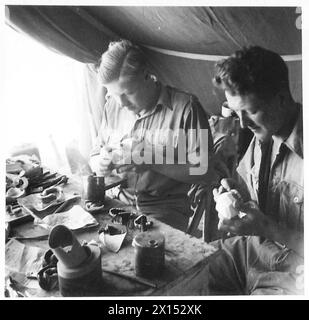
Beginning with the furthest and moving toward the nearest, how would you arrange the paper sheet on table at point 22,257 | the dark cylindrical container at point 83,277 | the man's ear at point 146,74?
the man's ear at point 146,74 < the paper sheet on table at point 22,257 < the dark cylindrical container at point 83,277

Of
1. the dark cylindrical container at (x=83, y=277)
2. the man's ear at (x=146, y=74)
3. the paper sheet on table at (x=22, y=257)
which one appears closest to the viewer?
the dark cylindrical container at (x=83, y=277)

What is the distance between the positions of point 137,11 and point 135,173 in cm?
70

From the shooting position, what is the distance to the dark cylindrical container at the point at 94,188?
1.96 meters

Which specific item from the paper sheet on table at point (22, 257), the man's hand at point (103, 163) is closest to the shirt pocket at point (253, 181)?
the man's hand at point (103, 163)

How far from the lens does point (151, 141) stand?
1.98 meters

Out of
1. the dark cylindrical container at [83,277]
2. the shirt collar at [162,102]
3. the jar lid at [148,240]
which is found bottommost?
the dark cylindrical container at [83,277]

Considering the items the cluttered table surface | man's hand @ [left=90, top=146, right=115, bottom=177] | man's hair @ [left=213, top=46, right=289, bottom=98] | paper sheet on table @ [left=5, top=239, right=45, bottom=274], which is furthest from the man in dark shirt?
paper sheet on table @ [left=5, top=239, right=45, bottom=274]

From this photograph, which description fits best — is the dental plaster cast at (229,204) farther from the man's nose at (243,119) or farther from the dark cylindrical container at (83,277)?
the dark cylindrical container at (83,277)

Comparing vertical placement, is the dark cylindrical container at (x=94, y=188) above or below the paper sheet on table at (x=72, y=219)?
above

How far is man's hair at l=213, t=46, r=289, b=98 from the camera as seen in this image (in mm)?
1903

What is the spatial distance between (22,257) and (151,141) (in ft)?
2.42

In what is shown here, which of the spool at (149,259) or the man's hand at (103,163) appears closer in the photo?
the spool at (149,259)

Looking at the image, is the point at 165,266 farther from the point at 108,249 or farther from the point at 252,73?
the point at 252,73
